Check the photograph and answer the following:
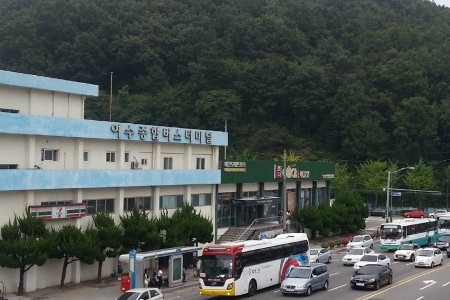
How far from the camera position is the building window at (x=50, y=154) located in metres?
38.6

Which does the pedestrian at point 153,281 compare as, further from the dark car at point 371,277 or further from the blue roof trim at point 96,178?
the dark car at point 371,277

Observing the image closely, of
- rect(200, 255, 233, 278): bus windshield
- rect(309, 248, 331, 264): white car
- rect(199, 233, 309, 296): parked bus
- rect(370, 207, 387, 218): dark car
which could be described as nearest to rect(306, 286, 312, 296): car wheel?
rect(199, 233, 309, 296): parked bus

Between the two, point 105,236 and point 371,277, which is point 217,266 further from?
point 371,277

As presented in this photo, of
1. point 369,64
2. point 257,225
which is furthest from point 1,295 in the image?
point 369,64

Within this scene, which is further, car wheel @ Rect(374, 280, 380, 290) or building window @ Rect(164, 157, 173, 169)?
building window @ Rect(164, 157, 173, 169)

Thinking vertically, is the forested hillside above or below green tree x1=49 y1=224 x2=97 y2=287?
above

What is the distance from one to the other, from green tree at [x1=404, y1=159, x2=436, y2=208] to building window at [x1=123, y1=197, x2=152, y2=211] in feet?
210

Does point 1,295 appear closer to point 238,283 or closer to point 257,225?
point 238,283

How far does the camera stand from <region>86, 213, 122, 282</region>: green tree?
38.1 m

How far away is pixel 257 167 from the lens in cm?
5775

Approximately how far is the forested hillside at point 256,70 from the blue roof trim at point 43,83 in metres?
57.9

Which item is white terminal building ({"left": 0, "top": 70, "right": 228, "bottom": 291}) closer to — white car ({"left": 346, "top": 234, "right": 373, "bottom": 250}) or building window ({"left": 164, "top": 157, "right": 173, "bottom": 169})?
building window ({"left": 164, "top": 157, "right": 173, "bottom": 169})

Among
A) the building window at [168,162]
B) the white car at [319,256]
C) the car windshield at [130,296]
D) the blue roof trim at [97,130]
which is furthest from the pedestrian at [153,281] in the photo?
the building window at [168,162]

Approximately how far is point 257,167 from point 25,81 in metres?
24.9
